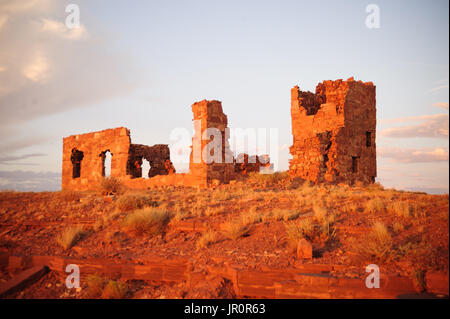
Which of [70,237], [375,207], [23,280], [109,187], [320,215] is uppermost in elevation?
[109,187]

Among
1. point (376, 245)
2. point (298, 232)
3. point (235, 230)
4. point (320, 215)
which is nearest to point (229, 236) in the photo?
point (235, 230)

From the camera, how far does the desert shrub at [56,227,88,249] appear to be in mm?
6719

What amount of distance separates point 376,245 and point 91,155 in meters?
19.0

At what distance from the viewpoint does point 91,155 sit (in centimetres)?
2008

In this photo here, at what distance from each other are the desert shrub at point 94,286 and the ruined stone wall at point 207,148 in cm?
809

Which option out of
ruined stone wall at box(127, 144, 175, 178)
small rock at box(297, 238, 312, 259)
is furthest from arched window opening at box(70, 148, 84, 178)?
small rock at box(297, 238, 312, 259)

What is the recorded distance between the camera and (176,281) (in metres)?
5.34

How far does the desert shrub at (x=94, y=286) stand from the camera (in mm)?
5043

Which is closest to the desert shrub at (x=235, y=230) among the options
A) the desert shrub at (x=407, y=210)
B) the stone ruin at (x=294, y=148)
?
the desert shrub at (x=407, y=210)

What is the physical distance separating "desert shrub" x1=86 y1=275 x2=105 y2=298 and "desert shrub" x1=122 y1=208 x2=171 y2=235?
1864mm

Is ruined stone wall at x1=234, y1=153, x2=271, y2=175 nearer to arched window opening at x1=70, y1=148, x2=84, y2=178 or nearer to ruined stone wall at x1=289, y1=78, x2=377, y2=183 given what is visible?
ruined stone wall at x1=289, y1=78, x2=377, y2=183

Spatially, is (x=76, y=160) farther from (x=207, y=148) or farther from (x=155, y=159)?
(x=207, y=148)
